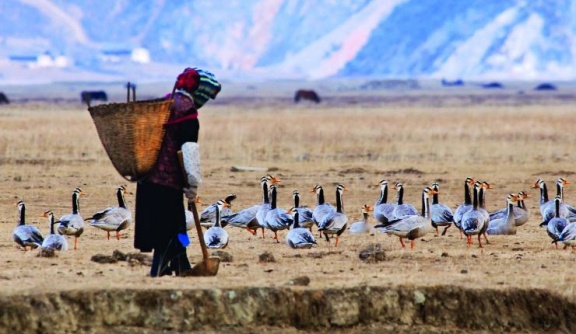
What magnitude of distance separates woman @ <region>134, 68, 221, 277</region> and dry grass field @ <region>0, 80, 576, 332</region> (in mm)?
377

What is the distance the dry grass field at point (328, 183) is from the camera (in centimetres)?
1290

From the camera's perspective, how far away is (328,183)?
26.5 m

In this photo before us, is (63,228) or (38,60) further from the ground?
(38,60)

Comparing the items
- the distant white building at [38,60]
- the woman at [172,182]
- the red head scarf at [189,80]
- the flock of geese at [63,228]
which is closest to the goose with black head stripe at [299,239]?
the flock of geese at [63,228]

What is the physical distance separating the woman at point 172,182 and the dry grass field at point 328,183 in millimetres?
377

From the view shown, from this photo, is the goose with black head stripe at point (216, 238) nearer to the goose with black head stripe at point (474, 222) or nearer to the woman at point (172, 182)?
the goose with black head stripe at point (474, 222)

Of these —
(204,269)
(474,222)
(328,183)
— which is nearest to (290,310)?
(204,269)

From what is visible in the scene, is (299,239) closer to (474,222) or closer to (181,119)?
(474,222)

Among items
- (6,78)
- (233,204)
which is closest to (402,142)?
(233,204)

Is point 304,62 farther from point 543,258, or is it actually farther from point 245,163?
point 543,258

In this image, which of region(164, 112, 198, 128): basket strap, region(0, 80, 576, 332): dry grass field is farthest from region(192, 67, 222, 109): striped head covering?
region(0, 80, 576, 332): dry grass field

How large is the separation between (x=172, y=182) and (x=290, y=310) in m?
1.50

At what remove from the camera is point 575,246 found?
1595 centimetres

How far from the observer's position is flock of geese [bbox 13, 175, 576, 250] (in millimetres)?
15945
